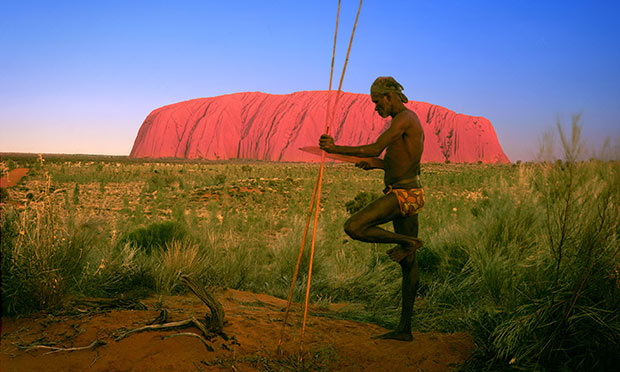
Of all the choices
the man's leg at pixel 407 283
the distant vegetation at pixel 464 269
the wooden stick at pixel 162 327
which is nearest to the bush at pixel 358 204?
the distant vegetation at pixel 464 269

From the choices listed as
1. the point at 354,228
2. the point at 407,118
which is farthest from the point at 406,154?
the point at 354,228

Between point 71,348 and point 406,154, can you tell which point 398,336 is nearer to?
point 406,154

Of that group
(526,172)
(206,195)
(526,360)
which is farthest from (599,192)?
(206,195)

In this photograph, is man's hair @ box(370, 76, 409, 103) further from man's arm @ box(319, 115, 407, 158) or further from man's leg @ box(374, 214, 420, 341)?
man's leg @ box(374, 214, 420, 341)

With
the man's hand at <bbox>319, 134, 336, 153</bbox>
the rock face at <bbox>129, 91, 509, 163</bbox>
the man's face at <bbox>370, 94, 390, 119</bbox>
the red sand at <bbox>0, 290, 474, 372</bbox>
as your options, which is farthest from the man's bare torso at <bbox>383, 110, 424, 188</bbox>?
the rock face at <bbox>129, 91, 509, 163</bbox>

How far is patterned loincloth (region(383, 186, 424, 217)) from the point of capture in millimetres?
3412

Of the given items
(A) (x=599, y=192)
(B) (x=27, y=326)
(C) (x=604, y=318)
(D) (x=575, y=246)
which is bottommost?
(B) (x=27, y=326)

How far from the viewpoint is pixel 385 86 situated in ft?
11.4

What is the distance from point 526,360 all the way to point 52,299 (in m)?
4.10

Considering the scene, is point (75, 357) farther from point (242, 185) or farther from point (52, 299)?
point (242, 185)

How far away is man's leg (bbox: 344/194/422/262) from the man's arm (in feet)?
1.43

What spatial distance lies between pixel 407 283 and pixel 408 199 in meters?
0.79

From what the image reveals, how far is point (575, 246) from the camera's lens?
3.09 meters

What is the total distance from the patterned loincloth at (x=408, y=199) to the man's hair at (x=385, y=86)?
835 mm
